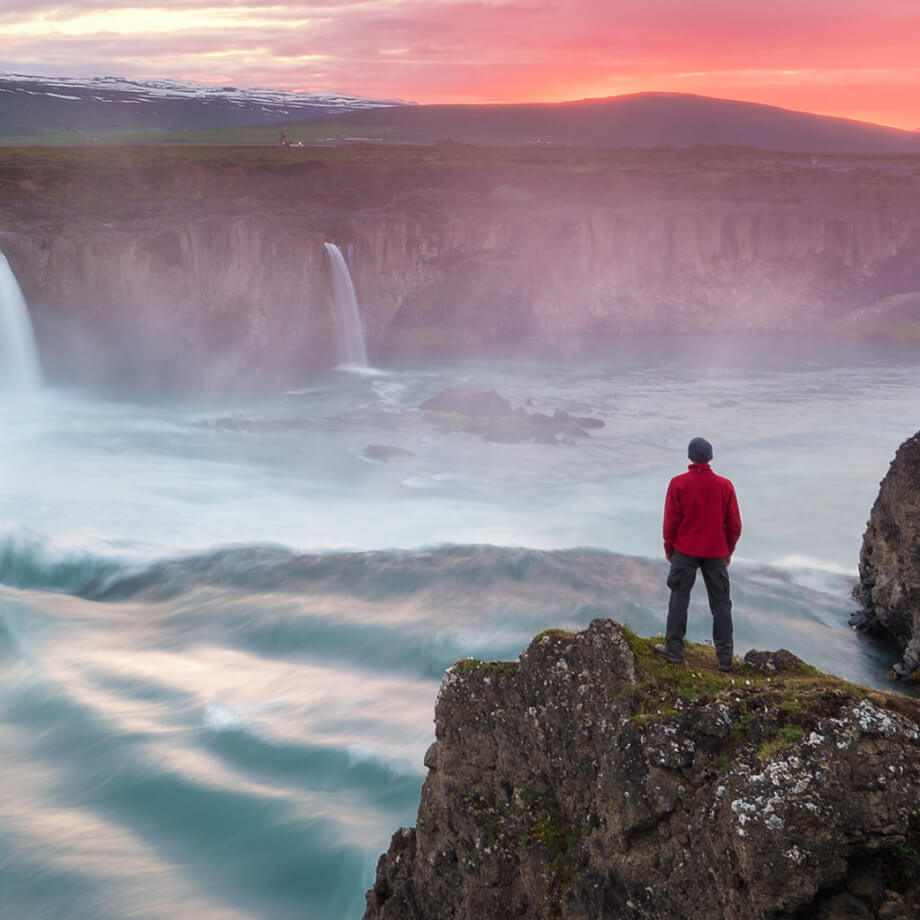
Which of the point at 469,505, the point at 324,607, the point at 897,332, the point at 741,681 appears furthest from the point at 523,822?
the point at 897,332

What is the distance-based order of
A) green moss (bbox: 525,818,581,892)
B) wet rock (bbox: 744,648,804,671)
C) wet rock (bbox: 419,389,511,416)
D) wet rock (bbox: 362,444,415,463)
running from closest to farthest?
1. green moss (bbox: 525,818,581,892)
2. wet rock (bbox: 744,648,804,671)
3. wet rock (bbox: 362,444,415,463)
4. wet rock (bbox: 419,389,511,416)

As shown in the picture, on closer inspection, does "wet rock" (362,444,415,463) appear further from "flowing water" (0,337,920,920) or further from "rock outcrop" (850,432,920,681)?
"rock outcrop" (850,432,920,681)

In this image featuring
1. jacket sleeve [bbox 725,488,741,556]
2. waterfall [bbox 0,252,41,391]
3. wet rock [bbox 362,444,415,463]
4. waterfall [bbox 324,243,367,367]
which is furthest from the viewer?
waterfall [bbox 324,243,367,367]

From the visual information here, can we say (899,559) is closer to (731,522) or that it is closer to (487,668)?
(731,522)

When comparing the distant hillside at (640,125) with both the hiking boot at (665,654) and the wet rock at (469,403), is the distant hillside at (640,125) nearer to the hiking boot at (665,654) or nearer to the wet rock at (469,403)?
the wet rock at (469,403)

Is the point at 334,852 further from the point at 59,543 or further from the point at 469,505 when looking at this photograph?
the point at 469,505

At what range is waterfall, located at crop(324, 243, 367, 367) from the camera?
168 feet

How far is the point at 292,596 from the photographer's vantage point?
21.8 m

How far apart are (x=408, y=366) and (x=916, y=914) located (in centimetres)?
4731

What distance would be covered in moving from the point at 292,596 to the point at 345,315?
106ft

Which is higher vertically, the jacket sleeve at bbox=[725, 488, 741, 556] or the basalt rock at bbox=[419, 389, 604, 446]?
the jacket sleeve at bbox=[725, 488, 741, 556]

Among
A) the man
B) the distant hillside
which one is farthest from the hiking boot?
the distant hillside

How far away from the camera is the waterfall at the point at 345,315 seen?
5122cm

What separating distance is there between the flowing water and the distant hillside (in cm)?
11660
